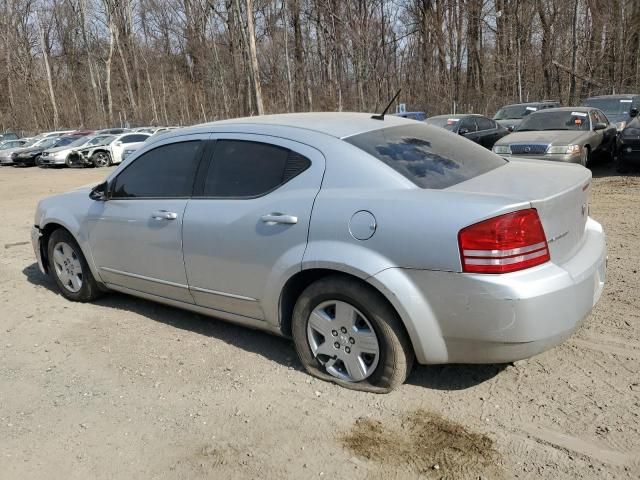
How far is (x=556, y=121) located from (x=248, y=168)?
32.4 ft

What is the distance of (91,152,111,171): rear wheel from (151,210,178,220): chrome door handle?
22.8 m

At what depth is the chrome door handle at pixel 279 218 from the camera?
132 inches

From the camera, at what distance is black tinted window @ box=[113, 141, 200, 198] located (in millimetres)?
4070

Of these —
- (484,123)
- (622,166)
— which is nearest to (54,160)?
(484,123)

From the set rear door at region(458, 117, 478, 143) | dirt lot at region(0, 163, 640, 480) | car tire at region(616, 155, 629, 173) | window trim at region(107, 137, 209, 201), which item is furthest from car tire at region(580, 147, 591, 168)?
window trim at region(107, 137, 209, 201)

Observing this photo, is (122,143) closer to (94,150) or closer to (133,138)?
(133,138)

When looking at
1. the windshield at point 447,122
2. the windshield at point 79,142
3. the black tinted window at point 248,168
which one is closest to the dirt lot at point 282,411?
the black tinted window at point 248,168

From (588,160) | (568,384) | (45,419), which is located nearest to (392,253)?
(568,384)

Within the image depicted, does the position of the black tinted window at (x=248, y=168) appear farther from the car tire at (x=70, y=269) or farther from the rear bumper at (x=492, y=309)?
the car tire at (x=70, y=269)

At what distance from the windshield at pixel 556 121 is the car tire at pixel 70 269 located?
9660mm

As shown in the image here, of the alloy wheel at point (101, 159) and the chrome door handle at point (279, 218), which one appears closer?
the chrome door handle at point (279, 218)

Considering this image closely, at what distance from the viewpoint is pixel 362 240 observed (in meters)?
3.08

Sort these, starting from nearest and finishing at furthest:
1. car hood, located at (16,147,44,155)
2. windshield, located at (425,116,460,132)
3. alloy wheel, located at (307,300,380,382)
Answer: alloy wheel, located at (307,300,380,382) → windshield, located at (425,116,460,132) → car hood, located at (16,147,44,155)

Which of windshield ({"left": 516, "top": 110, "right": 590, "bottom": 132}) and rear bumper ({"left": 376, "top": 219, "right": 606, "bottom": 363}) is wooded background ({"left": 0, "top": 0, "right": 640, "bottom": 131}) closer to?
windshield ({"left": 516, "top": 110, "right": 590, "bottom": 132})
